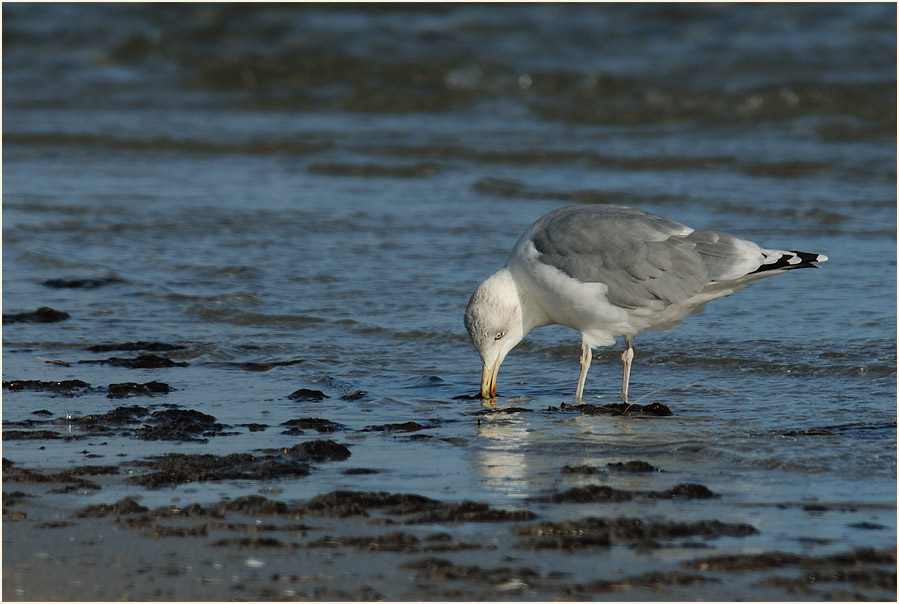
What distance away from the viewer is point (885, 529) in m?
3.24

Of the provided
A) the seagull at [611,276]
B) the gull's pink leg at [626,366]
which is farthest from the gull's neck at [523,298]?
the gull's pink leg at [626,366]

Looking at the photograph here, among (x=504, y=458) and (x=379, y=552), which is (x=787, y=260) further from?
(x=379, y=552)

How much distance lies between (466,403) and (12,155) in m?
8.97

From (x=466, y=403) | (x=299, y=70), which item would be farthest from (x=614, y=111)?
(x=466, y=403)

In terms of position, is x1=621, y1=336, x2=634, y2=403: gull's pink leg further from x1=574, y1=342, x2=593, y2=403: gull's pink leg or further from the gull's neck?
the gull's neck

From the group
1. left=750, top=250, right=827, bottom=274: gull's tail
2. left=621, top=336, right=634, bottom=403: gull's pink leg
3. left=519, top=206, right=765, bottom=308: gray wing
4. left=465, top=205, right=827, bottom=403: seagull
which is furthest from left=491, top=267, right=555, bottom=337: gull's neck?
left=750, top=250, right=827, bottom=274: gull's tail

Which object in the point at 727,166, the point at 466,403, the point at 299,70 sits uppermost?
the point at 299,70

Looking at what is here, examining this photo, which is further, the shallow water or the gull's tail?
the gull's tail

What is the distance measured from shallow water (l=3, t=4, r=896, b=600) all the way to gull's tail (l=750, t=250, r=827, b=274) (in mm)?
517

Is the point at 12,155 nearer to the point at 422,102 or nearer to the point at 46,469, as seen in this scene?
the point at 422,102

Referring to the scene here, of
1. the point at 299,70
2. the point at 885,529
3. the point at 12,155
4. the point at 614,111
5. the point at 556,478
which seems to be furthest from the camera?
the point at 299,70

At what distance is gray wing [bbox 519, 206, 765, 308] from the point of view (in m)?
5.16

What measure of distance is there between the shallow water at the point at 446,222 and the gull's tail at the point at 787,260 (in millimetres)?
517

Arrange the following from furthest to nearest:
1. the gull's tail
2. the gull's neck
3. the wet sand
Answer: the gull's neck, the gull's tail, the wet sand
